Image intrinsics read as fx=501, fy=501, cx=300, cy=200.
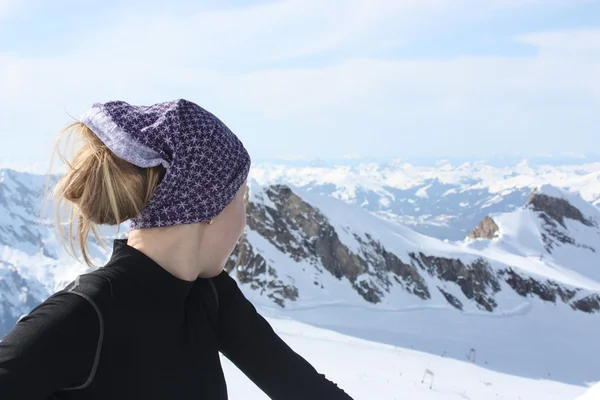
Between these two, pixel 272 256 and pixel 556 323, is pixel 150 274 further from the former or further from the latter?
pixel 556 323

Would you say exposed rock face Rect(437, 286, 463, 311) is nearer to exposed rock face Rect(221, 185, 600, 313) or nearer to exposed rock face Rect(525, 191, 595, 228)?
exposed rock face Rect(221, 185, 600, 313)

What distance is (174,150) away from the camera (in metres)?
1.73

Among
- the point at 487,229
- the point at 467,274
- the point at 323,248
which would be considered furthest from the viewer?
the point at 487,229

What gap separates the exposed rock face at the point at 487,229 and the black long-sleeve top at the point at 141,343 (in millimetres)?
66248

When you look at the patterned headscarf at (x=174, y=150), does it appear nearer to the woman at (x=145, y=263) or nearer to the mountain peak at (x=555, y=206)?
the woman at (x=145, y=263)

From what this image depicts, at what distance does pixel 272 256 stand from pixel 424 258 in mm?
17117

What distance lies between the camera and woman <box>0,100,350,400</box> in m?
1.45

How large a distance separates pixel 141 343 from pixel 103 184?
1.78 feet

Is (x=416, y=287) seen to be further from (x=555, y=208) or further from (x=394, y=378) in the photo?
(x=555, y=208)

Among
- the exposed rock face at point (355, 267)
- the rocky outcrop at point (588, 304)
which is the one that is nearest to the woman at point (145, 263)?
the exposed rock face at point (355, 267)

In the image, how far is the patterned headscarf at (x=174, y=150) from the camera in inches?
67.1

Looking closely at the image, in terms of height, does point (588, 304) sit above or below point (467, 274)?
below

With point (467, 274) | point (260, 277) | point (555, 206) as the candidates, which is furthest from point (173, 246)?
point (555, 206)

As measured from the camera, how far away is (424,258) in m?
48.0
